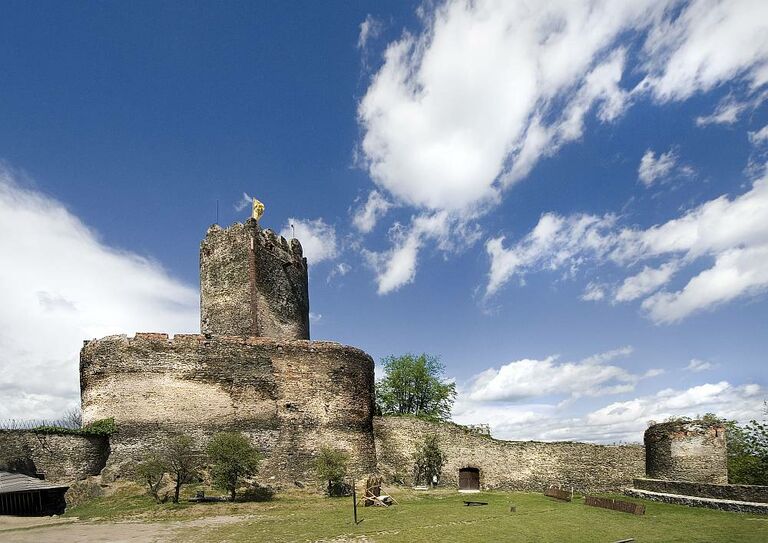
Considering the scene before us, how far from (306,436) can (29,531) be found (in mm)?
13133

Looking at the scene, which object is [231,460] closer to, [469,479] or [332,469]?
[332,469]

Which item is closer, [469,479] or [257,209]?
[469,479]

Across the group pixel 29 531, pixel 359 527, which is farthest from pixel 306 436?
pixel 29 531

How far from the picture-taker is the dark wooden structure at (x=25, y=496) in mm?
19531

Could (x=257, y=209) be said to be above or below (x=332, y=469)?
above

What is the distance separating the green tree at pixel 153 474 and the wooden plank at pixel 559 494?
17547 millimetres

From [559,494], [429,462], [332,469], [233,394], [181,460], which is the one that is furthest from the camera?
[429,462]

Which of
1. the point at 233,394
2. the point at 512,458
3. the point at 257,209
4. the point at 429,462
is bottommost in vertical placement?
the point at 429,462

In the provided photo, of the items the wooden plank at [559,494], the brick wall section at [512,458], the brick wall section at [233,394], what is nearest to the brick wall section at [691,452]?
the brick wall section at [512,458]

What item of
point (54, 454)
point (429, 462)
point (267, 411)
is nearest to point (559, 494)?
point (429, 462)

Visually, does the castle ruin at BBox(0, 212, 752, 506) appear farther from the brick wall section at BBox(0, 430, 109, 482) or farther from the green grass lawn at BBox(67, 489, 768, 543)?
the green grass lawn at BBox(67, 489, 768, 543)

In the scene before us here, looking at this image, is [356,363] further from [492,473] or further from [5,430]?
[5,430]

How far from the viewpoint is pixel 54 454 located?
23234mm

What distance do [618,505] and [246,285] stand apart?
21919 mm
